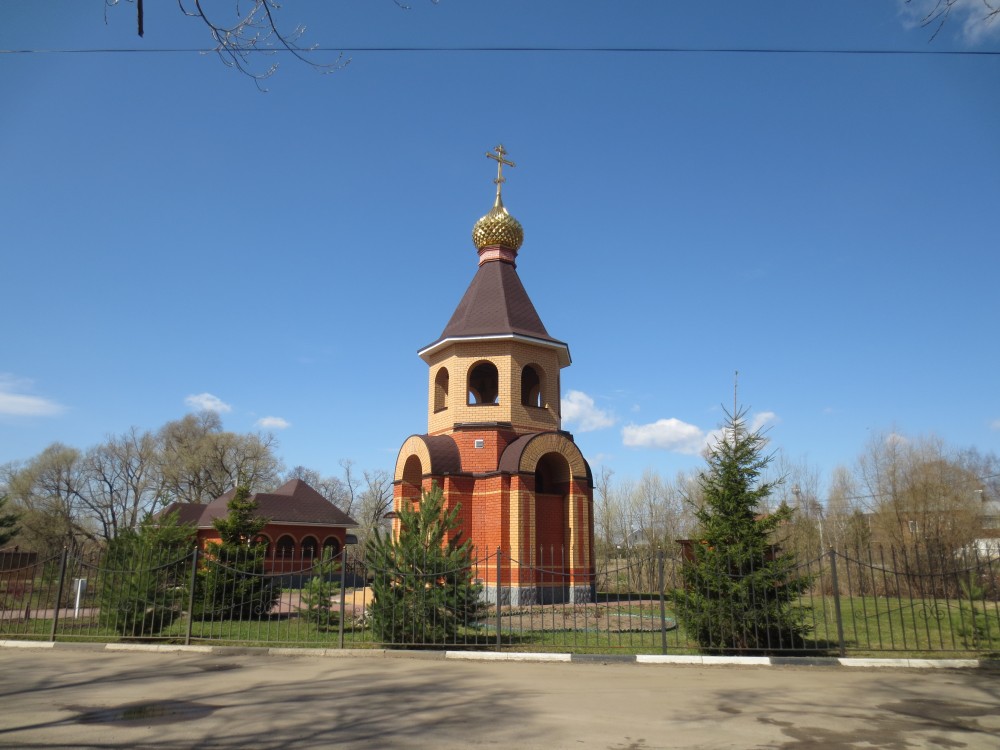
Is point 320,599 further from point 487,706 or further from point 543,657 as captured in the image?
point 487,706

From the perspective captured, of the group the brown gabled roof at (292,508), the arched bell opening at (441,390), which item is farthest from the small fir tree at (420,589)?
the brown gabled roof at (292,508)

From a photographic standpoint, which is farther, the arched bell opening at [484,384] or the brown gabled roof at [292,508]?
the brown gabled roof at [292,508]

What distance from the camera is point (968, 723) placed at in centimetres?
595

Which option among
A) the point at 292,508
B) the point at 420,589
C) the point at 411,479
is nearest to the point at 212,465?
the point at 292,508

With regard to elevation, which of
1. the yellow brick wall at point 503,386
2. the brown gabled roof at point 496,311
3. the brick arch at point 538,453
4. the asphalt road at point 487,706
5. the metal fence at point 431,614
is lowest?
the asphalt road at point 487,706

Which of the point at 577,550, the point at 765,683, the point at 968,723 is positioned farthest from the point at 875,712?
the point at 577,550

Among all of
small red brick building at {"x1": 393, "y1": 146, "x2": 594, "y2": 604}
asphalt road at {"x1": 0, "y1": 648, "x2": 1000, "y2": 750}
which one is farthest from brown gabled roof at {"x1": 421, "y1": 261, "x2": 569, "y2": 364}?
asphalt road at {"x1": 0, "y1": 648, "x2": 1000, "y2": 750}

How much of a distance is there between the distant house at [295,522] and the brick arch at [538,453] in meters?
13.8

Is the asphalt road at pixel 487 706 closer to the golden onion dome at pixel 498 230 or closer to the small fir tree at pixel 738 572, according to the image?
the small fir tree at pixel 738 572

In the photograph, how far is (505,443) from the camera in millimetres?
18453

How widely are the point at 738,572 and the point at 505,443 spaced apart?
958cm

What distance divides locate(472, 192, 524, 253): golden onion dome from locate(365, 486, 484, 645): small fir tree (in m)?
12.3

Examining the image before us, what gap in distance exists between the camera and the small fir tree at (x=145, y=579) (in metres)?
11.6

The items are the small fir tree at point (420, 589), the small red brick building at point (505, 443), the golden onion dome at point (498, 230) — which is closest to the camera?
the small fir tree at point (420, 589)
